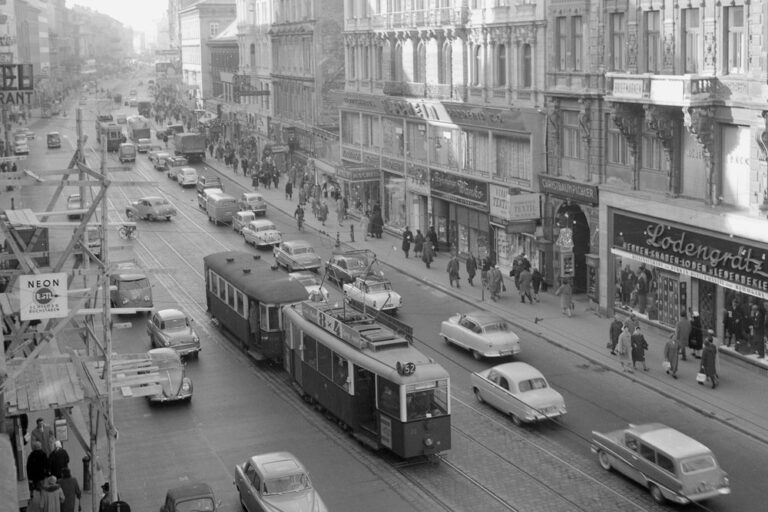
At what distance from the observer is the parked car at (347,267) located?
159ft

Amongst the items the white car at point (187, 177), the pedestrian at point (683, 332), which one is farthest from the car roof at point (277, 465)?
the white car at point (187, 177)

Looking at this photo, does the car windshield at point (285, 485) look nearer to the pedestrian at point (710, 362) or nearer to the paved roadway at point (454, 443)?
the paved roadway at point (454, 443)

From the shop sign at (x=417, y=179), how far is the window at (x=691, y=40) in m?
22.8

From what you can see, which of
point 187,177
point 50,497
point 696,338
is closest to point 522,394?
point 696,338

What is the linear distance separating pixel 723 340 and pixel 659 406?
5744mm

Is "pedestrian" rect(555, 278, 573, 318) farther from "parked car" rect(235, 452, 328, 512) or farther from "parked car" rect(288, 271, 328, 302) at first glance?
"parked car" rect(235, 452, 328, 512)

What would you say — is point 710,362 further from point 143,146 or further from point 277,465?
point 143,146

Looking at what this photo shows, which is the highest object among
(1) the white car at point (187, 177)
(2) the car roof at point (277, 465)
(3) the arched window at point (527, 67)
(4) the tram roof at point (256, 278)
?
(3) the arched window at point (527, 67)

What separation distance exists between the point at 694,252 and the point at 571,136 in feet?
34.5

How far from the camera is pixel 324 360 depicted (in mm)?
30562

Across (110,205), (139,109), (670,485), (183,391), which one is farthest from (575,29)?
(139,109)

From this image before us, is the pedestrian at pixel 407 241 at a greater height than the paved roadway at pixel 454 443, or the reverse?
the pedestrian at pixel 407 241

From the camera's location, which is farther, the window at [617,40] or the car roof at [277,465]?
the window at [617,40]

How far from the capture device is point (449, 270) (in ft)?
159
